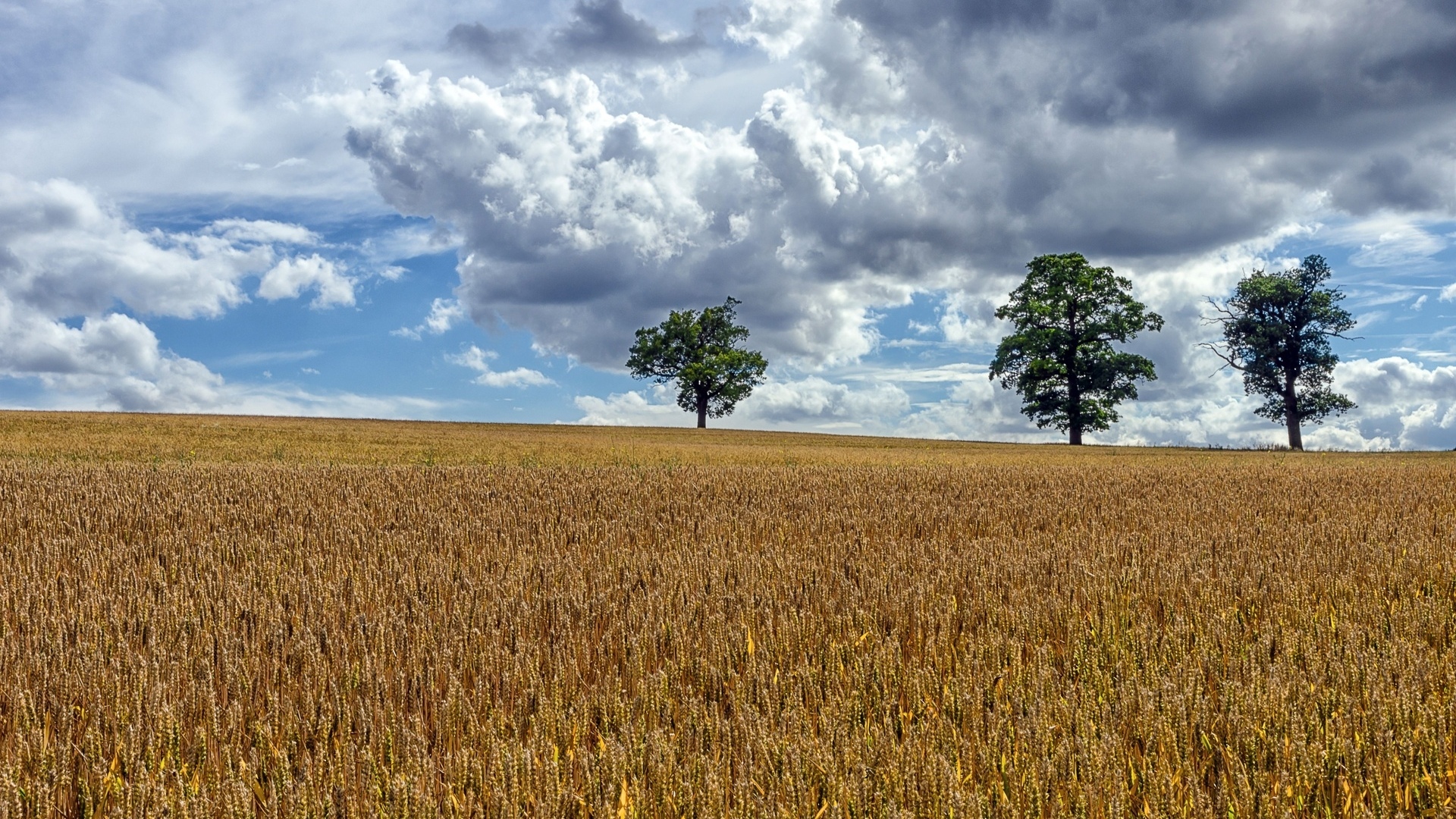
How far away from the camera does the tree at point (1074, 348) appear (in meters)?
43.2

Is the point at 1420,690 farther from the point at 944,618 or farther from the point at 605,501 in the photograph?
the point at 605,501

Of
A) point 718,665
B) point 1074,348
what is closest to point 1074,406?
point 1074,348

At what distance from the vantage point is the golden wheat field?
2.63m

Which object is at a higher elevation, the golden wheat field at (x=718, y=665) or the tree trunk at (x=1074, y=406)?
the tree trunk at (x=1074, y=406)

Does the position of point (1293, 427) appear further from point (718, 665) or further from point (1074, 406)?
point (718, 665)

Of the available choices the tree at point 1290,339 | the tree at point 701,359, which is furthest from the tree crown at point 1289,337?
the tree at point 701,359

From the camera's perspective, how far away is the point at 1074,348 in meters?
43.9

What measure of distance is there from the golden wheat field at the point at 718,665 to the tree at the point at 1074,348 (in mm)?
35647

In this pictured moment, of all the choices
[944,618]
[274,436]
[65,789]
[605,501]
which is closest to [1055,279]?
[274,436]

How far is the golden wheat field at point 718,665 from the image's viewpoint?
8.62 feet

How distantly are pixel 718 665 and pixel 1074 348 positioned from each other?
44.0 m

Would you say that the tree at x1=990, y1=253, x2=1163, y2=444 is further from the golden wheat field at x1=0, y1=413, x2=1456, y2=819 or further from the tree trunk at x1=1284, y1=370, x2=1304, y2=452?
the golden wheat field at x1=0, y1=413, x2=1456, y2=819

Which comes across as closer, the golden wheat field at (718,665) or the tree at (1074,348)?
the golden wheat field at (718,665)

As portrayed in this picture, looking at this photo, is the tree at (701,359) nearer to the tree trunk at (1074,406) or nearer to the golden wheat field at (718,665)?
the tree trunk at (1074,406)
